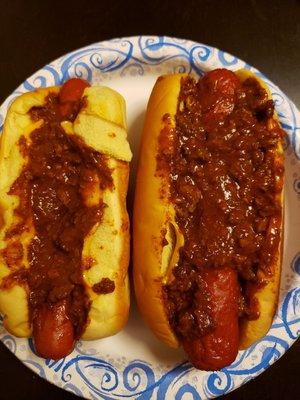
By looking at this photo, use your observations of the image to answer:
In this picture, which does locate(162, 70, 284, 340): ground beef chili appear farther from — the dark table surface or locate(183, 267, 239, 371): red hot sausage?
the dark table surface

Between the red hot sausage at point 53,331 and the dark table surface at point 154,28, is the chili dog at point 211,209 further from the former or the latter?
the dark table surface at point 154,28

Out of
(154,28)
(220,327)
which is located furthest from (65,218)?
(154,28)

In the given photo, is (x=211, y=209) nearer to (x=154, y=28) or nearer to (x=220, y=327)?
(x=220, y=327)

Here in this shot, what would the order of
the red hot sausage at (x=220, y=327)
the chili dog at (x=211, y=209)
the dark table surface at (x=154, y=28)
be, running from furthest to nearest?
the dark table surface at (x=154, y=28) < the chili dog at (x=211, y=209) < the red hot sausage at (x=220, y=327)

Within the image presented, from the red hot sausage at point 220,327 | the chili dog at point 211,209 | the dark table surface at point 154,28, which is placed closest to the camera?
the red hot sausage at point 220,327

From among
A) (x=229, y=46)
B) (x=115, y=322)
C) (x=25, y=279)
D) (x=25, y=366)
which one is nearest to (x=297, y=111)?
(x=229, y=46)

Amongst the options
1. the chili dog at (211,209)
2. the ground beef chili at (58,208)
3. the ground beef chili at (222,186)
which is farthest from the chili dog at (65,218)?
the ground beef chili at (222,186)
